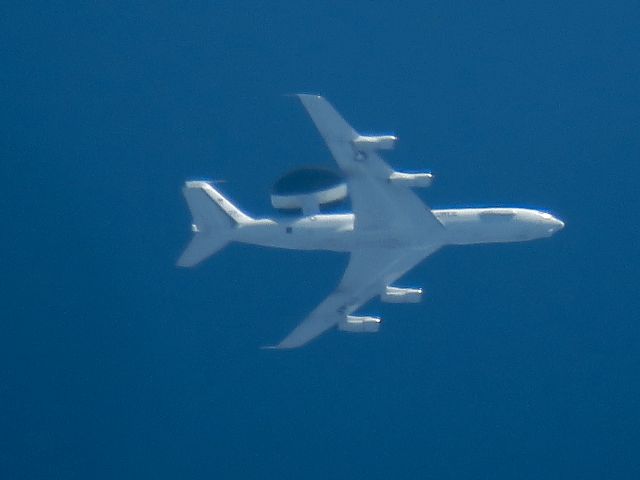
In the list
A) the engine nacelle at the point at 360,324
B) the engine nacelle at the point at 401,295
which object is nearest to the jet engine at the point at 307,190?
the engine nacelle at the point at 401,295

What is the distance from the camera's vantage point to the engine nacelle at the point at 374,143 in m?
31.1

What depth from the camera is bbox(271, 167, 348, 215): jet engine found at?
32.6 meters

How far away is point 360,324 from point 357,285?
1119 mm

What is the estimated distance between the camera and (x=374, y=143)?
31.2 m

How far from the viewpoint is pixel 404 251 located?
1359 inches

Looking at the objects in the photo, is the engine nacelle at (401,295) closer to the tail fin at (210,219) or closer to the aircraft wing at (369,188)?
the aircraft wing at (369,188)

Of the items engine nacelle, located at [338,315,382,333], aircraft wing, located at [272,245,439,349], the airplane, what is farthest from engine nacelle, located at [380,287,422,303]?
engine nacelle, located at [338,315,382,333]

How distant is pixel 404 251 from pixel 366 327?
101 inches

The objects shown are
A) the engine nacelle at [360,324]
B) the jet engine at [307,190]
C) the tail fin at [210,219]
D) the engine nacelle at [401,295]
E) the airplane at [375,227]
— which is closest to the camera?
the jet engine at [307,190]

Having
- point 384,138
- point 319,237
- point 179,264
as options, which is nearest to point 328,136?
point 384,138

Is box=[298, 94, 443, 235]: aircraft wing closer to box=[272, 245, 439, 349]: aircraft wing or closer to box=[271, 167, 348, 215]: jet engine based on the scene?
box=[271, 167, 348, 215]: jet engine

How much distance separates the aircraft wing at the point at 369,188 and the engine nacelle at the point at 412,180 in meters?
0.22

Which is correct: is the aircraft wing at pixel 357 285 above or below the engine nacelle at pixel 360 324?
above

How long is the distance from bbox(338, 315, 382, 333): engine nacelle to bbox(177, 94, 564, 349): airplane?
75 centimetres
